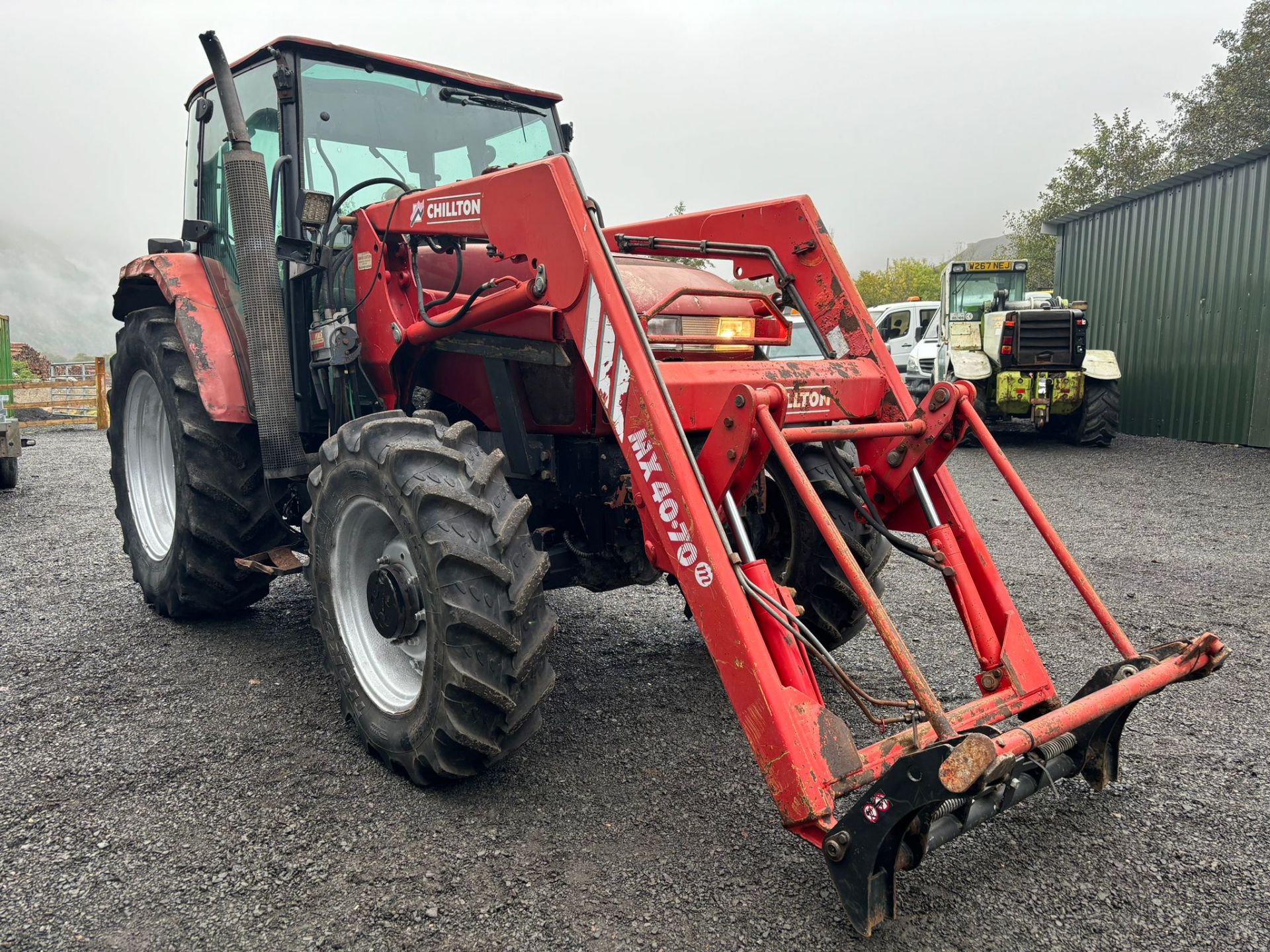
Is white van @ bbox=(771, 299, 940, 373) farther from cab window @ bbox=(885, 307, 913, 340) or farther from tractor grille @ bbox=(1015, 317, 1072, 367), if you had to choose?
tractor grille @ bbox=(1015, 317, 1072, 367)

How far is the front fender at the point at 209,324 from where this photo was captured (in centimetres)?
387

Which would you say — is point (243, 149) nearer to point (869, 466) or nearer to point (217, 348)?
Result: point (217, 348)

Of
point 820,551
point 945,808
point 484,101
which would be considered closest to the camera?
point 945,808

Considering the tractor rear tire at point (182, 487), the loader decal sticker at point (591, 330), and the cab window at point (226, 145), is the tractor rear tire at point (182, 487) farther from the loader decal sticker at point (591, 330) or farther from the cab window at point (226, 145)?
the loader decal sticker at point (591, 330)


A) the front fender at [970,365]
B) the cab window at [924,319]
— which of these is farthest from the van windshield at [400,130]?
the cab window at [924,319]

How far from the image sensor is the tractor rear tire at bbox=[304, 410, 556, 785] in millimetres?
2613

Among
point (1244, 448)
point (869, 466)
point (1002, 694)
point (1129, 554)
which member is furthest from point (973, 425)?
point (1244, 448)

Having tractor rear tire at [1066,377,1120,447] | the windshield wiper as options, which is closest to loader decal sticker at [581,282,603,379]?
the windshield wiper

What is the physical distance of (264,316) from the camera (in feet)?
12.3

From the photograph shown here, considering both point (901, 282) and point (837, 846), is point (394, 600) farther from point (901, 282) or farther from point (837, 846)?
point (901, 282)

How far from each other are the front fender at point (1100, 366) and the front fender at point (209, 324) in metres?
10.9

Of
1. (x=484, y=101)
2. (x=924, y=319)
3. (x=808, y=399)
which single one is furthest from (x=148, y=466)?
(x=924, y=319)

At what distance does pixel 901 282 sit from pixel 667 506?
52057 millimetres

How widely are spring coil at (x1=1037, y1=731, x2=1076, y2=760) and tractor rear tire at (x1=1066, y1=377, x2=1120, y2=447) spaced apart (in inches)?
418
